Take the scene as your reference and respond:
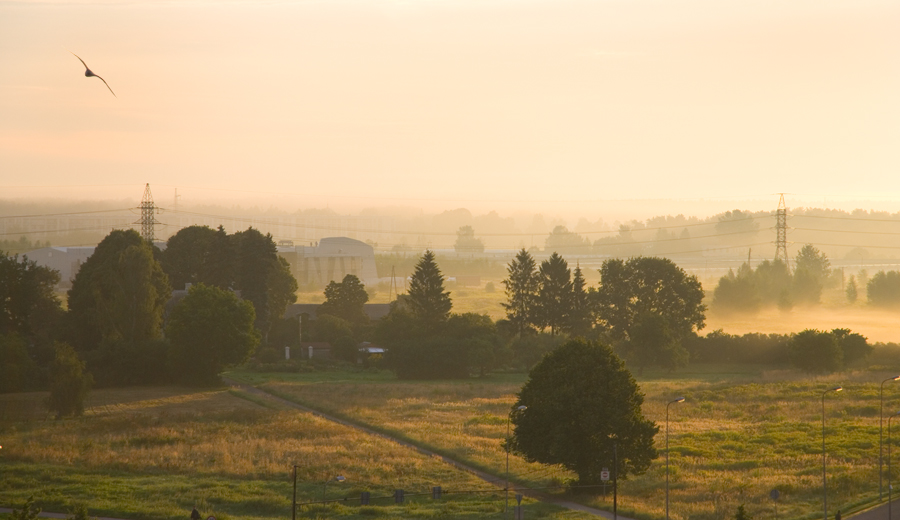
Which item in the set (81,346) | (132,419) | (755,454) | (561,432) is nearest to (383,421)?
(132,419)

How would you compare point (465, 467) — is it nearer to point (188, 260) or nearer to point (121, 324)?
point (121, 324)

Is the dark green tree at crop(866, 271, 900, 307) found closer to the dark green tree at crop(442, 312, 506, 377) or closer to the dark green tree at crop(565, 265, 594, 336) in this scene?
the dark green tree at crop(565, 265, 594, 336)

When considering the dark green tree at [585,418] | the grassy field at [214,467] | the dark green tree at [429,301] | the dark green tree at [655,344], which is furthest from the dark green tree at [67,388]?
the dark green tree at [655,344]

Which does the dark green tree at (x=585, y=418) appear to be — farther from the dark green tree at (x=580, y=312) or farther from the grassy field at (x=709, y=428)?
the dark green tree at (x=580, y=312)

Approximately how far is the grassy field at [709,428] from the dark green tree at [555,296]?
14.5 m

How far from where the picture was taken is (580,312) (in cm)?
9706

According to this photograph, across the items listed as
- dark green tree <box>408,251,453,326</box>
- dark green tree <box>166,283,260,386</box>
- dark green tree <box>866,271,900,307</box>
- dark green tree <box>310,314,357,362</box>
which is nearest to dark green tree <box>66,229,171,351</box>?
dark green tree <box>166,283,260,386</box>

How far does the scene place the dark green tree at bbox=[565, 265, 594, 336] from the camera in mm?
96688

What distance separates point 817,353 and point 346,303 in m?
53.2

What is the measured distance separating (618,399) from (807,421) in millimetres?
24329

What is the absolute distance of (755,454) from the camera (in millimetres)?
48875

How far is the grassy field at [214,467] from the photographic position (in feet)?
121

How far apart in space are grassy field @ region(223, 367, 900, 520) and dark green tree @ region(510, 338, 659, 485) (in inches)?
76.3

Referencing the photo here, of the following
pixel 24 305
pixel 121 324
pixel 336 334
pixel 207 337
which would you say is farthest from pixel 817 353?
pixel 24 305
